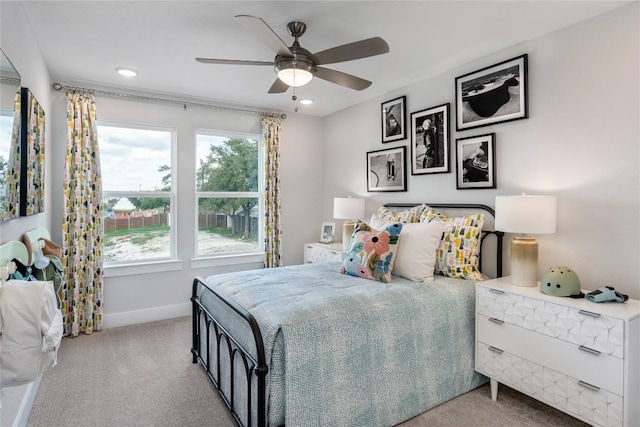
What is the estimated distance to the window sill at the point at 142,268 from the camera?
3.74 metres

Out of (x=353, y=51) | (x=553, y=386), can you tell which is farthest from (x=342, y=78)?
(x=553, y=386)

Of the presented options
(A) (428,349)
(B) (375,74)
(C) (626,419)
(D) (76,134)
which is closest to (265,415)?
(A) (428,349)

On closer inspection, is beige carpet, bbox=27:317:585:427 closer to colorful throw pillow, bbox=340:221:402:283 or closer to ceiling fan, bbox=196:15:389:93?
colorful throw pillow, bbox=340:221:402:283

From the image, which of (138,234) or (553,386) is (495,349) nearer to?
(553,386)

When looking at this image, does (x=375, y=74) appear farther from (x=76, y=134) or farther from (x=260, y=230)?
(x=76, y=134)

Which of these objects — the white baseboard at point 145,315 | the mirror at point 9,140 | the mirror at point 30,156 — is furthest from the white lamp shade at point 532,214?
the white baseboard at point 145,315

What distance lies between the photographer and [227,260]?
4418 millimetres

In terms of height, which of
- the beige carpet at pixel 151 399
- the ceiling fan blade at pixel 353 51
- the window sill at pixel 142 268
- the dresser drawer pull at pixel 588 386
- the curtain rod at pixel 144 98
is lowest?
the beige carpet at pixel 151 399

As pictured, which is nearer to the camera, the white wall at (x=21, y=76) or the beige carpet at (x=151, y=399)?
the white wall at (x=21, y=76)

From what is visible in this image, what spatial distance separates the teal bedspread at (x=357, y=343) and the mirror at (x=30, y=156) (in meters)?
1.24

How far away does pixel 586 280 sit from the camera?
7.84 feet

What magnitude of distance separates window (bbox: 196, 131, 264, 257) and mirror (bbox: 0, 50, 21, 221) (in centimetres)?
231

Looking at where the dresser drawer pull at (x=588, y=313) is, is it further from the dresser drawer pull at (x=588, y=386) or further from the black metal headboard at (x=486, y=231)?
the black metal headboard at (x=486, y=231)

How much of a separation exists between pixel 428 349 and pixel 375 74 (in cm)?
247
